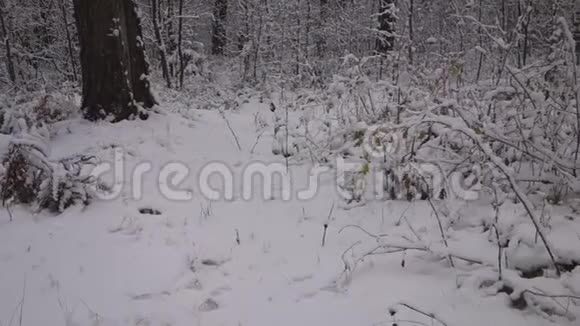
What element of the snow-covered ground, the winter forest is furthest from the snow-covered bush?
the snow-covered ground

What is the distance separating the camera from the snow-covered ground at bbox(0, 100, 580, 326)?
2346mm

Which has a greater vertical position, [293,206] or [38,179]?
[38,179]

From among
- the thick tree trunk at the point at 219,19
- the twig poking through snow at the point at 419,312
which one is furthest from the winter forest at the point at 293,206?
the thick tree trunk at the point at 219,19

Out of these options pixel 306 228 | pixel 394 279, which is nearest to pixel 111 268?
pixel 306 228

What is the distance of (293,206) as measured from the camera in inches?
147

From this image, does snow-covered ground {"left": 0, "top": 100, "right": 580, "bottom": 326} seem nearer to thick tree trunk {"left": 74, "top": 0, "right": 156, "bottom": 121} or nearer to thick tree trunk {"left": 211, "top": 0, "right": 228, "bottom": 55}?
thick tree trunk {"left": 74, "top": 0, "right": 156, "bottom": 121}

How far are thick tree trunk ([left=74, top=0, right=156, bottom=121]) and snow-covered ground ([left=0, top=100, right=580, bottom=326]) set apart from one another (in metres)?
1.62

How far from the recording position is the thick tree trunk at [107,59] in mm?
5000

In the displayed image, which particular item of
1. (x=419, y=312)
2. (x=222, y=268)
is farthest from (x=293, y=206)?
(x=419, y=312)

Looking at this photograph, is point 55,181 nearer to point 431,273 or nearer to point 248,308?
point 248,308

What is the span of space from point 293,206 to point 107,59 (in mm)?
3068

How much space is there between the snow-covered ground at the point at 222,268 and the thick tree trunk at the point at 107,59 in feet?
5.30

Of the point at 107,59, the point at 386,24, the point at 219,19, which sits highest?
the point at 219,19

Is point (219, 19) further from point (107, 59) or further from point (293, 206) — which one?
point (293, 206)
